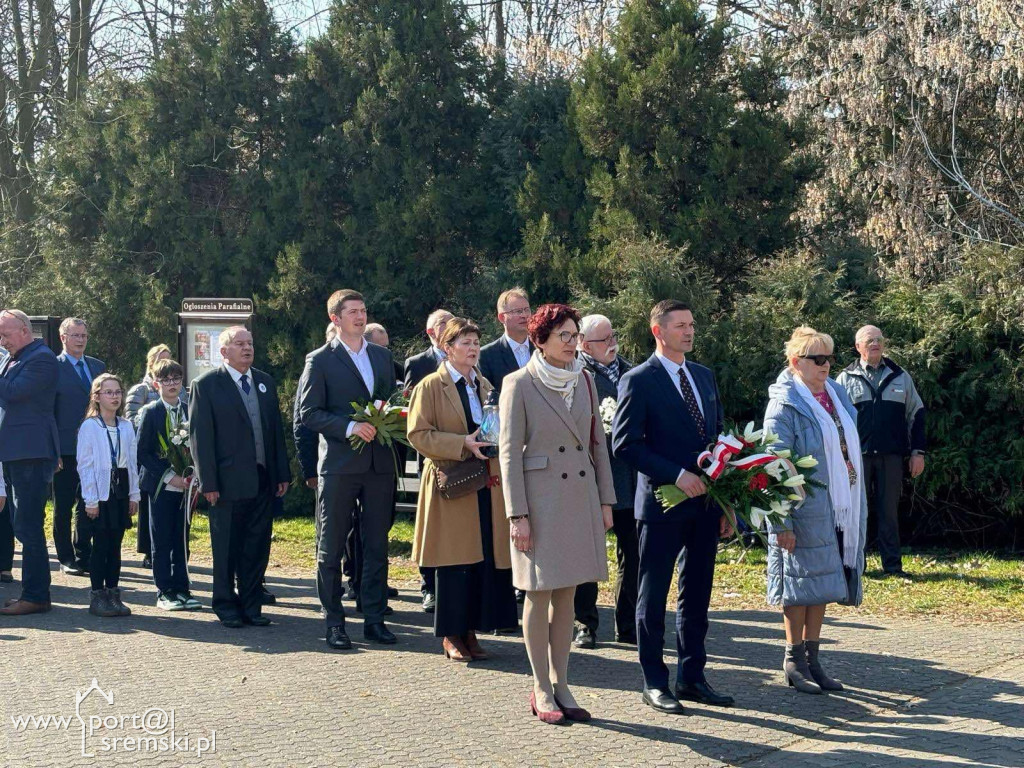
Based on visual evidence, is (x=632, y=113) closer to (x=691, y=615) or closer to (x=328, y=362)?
(x=328, y=362)

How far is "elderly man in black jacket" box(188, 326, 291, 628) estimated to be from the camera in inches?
368

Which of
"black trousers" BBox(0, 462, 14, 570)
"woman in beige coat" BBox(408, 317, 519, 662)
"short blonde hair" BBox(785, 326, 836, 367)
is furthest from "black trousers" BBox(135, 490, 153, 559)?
"short blonde hair" BBox(785, 326, 836, 367)

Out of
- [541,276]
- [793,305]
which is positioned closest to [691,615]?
[793,305]

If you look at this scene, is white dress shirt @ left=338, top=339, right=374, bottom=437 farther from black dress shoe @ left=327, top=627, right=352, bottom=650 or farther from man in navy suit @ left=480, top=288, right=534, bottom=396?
black dress shoe @ left=327, top=627, right=352, bottom=650

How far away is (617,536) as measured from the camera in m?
8.72

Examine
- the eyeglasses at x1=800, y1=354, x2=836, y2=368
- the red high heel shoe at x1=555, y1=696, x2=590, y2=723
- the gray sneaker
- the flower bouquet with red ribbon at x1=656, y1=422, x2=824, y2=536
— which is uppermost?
the eyeglasses at x1=800, y1=354, x2=836, y2=368

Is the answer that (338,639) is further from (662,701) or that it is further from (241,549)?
(662,701)

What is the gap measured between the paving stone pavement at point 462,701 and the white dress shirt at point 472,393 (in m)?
1.63

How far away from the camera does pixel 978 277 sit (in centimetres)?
1247

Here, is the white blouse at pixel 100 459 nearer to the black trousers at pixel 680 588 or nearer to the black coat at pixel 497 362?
the black coat at pixel 497 362

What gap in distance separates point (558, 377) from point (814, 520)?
1733 millimetres

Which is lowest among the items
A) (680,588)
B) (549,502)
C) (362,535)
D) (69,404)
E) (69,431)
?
(680,588)

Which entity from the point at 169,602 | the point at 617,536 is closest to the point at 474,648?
the point at 617,536

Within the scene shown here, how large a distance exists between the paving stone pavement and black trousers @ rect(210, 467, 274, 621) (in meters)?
0.27
